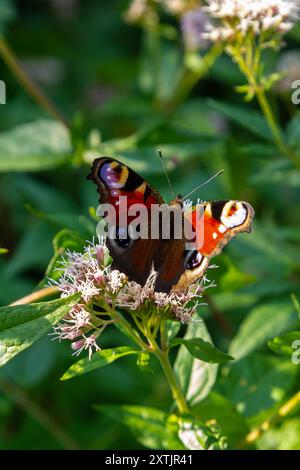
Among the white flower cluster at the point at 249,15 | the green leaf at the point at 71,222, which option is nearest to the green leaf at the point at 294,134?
the white flower cluster at the point at 249,15

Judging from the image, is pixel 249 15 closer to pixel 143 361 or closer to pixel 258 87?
pixel 258 87

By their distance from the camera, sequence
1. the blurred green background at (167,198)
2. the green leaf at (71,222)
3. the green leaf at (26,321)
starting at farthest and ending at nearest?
1. the blurred green background at (167,198)
2. the green leaf at (71,222)
3. the green leaf at (26,321)

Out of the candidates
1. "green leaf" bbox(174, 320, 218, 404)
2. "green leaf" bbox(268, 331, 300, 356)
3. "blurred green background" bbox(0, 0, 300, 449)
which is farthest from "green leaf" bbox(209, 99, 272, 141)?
"green leaf" bbox(268, 331, 300, 356)

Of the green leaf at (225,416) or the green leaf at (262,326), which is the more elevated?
the green leaf at (262,326)

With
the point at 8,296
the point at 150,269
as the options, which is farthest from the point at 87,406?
the point at 150,269

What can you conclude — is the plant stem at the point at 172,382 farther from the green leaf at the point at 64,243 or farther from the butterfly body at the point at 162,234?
the green leaf at the point at 64,243

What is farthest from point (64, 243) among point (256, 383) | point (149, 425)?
point (256, 383)
